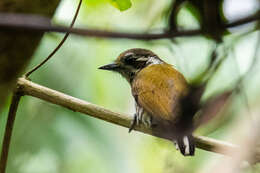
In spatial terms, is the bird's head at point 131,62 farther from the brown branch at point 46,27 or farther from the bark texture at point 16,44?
the brown branch at point 46,27

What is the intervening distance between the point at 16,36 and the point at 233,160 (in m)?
1.06

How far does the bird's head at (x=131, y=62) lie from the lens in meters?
3.47

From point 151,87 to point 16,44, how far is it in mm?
1362

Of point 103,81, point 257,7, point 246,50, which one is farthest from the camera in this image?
point 103,81

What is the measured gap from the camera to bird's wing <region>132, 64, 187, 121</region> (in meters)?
2.55

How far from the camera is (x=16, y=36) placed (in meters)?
1.59

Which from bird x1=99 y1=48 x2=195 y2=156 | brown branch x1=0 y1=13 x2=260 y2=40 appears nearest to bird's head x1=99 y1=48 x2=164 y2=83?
bird x1=99 y1=48 x2=195 y2=156

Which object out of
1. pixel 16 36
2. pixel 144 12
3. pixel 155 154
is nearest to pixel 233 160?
pixel 16 36

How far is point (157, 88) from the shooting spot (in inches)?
112

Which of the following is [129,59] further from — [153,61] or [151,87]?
[151,87]

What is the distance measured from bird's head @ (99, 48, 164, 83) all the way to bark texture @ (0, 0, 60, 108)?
1.69 m

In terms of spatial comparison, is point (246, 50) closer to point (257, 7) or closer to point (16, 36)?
point (16, 36)

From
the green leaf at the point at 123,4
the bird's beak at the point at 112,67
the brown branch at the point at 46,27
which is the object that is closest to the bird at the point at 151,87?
the bird's beak at the point at 112,67

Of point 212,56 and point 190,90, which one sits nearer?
point 190,90
